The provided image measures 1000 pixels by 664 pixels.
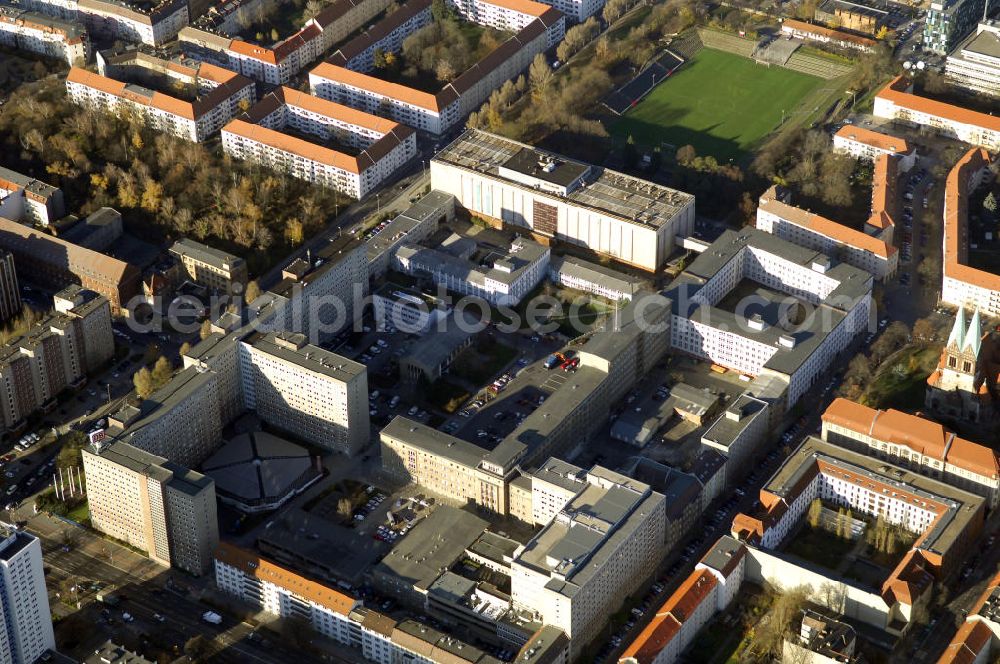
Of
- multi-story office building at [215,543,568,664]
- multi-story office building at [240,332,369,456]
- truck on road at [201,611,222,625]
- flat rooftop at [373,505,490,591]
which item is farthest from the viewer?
multi-story office building at [240,332,369,456]

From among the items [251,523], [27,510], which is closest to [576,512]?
[251,523]

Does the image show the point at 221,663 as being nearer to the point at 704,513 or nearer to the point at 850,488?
the point at 704,513

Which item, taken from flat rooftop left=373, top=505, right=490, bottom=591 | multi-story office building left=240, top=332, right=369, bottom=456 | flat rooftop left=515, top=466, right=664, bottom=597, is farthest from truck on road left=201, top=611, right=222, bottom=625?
flat rooftop left=515, top=466, right=664, bottom=597

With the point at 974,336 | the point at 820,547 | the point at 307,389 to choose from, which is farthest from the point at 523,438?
the point at 974,336

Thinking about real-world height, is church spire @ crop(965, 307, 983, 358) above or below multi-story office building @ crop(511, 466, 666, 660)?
above

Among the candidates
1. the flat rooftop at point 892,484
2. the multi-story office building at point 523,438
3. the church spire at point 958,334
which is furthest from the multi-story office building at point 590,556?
the church spire at point 958,334

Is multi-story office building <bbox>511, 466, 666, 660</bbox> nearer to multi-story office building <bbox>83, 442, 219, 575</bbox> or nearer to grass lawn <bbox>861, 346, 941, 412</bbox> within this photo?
multi-story office building <bbox>83, 442, 219, 575</bbox>

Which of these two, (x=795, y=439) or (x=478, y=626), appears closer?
(x=478, y=626)
